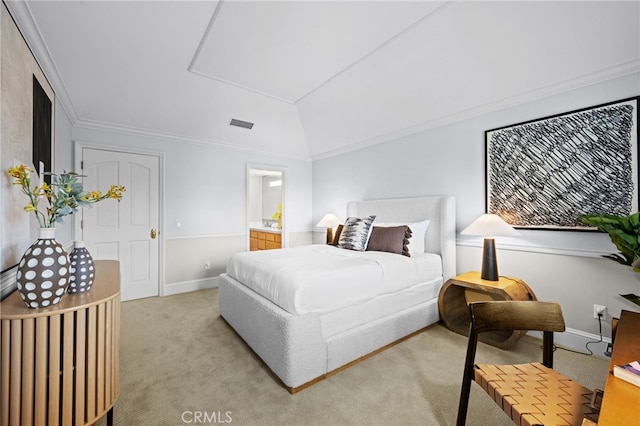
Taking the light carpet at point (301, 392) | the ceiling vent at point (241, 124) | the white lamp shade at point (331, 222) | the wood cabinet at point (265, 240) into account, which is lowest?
the light carpet at point (301, 392)

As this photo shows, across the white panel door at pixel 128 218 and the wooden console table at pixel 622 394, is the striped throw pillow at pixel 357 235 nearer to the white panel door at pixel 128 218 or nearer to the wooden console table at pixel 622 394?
the wooden console table at pixel 622 394

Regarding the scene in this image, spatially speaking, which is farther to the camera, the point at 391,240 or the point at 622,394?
the point at 391,240

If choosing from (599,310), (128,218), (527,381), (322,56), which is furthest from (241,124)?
(599,310)

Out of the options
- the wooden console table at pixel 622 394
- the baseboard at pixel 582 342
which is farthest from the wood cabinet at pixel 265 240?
the wooden console table at pixel 622 394

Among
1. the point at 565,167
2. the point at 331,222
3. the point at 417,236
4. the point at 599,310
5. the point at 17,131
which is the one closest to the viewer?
the point at 17,131

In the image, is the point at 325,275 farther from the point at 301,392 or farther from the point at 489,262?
the point at 489,262

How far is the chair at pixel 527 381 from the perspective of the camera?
3.59 ft

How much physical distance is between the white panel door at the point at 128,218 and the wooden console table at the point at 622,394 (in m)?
4.54

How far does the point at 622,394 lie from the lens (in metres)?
0.82

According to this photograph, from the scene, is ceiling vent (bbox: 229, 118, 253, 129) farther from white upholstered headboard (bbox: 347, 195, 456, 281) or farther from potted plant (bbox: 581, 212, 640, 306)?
potted plant (bbox: 581, 212, 640, 306)

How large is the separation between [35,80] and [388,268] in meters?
3.18

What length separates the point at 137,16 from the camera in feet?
7.68

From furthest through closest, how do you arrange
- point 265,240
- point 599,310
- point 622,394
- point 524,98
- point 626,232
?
point 265,240, point 524,98, point 599,310, point 626,232, point 622,394

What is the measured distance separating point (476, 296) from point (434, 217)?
97 cm
